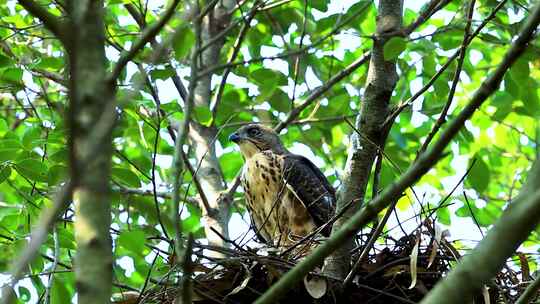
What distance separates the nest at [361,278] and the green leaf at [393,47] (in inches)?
36.5

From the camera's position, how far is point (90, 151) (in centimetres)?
223

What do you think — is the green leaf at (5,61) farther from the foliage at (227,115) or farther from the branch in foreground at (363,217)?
the branch in foreground at (363,217)

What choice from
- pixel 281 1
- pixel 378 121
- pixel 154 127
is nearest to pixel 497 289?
pixel 378 121

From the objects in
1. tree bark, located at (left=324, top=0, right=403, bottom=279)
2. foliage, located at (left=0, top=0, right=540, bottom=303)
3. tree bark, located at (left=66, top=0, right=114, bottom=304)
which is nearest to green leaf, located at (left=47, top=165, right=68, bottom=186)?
foliage, located at (left=0, top=0, right=540, bottom=303)

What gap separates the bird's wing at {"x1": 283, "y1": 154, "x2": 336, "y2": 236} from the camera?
6375 millimetres

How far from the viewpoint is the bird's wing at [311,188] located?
6375 mm

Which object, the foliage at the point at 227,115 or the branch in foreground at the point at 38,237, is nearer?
the branch in foreground at the point at 38,237

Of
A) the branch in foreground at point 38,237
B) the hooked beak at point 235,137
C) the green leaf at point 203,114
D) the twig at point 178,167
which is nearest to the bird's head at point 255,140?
the hooked beak at point 235,137

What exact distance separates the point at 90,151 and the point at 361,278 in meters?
2.60

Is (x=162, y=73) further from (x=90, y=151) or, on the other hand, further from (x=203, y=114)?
(x=90, y=151)

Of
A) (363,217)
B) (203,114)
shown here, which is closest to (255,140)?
(203,114)

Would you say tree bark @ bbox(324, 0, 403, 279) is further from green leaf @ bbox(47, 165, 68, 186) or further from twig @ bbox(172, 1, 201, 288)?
green leaf @ bbox(47, 165, 68, 186)

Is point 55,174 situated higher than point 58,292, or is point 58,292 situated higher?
point 55,174

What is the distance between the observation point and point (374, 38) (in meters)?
4.34
